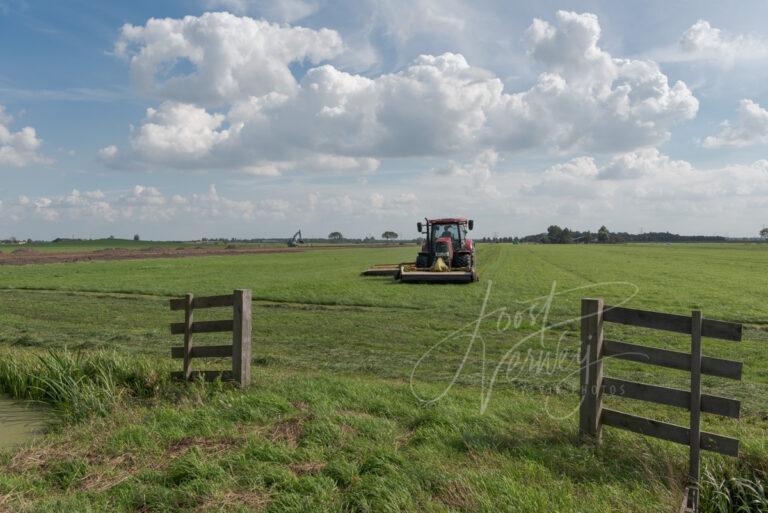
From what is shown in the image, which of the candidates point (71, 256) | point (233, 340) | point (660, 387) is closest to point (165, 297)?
point (233, 340)

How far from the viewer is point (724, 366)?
196 inches

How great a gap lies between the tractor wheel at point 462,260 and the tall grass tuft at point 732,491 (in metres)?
22.8

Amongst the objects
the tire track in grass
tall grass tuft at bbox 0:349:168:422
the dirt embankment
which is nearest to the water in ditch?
tall grass tuft at bbox 0:349:168:422

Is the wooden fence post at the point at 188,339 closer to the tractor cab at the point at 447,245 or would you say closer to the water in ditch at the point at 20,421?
the water in ditch at the point at 20,421

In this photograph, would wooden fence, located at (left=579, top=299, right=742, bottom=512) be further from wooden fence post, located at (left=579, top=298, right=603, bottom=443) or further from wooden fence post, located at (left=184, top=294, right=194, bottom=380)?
wooden fence post, located at (left=184, top=294, right=194, bottom=380)

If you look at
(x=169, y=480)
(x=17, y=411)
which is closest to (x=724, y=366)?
(x=169, y=480)

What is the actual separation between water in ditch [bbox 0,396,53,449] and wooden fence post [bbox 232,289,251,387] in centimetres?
246

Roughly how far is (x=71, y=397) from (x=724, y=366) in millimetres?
7947

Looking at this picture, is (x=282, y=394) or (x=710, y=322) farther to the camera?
(x=282, y=394)

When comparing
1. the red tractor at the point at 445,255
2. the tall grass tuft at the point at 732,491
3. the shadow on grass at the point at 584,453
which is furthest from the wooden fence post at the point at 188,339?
the red tractor at the point at 445,255

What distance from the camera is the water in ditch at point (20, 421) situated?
6.57 m

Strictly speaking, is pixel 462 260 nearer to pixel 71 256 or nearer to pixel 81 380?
pixel 81 380

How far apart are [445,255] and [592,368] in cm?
2246

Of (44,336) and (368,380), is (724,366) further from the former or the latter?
(44,336)
